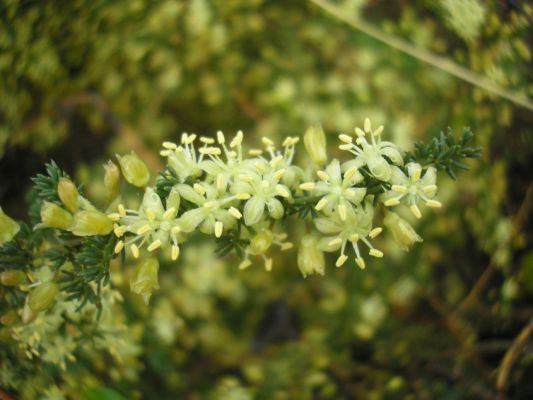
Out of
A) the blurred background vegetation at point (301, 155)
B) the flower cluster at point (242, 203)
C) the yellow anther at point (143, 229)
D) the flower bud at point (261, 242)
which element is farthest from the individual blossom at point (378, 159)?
the blurred background vegetation at point (301, 155)

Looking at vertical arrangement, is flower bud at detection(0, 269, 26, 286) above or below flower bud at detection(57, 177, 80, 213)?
below

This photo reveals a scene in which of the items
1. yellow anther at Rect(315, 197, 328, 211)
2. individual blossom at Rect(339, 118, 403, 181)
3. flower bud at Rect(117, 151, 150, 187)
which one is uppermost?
individual blossom at Rect(339, 118, 403, 181)

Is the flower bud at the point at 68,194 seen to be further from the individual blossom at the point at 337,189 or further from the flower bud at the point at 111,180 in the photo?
the individual blossom at the point at 337,189

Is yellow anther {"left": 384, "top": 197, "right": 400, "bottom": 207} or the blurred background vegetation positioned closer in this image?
yellow anther {"left": 384, "top": 197, "right": 400, "bottom": 207}

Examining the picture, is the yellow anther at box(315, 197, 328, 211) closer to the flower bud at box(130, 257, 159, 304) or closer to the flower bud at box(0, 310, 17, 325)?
the flower bud at box(130, 257, 159, 304)

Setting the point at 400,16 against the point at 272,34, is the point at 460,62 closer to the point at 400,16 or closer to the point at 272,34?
the point at 400,16

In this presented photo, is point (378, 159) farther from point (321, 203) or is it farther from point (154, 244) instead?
point (154, 244)

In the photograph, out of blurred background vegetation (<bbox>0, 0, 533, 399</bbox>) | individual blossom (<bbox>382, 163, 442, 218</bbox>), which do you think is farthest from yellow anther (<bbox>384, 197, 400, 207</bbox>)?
blurred background vegetation (<bbox>0, 0, 533, 399</bbox>)
